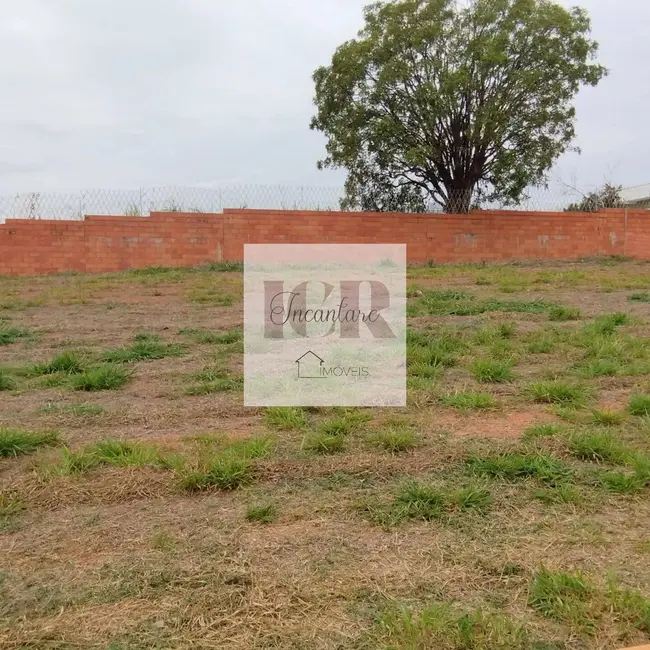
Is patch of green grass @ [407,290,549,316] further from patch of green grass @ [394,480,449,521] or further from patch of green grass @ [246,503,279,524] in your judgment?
patch of green grass @ [246,503,279,524]

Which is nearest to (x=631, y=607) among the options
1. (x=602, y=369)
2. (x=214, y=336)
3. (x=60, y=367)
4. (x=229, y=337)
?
(x=602, y=369)

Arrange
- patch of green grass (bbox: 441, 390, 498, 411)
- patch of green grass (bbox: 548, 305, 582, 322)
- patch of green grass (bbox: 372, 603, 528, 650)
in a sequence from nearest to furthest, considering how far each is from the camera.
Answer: patch of green grass (bbox: 372, 603, 528, 650)
patch of green grass (bbox: 441, 390, 498, 411)
patch of green grass (bbox: 548, 305, 582, 322)

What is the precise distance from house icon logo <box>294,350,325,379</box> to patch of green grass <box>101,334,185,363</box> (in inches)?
40.6

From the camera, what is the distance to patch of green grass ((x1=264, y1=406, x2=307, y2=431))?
121 inches

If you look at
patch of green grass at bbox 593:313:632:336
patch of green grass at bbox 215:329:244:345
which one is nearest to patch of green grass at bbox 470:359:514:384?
patch of green grass at bbox 593:313:632:336

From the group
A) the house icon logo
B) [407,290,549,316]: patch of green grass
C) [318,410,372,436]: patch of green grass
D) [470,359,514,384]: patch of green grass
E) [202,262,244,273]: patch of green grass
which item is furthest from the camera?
[202,262,244,273]: patch of green grass

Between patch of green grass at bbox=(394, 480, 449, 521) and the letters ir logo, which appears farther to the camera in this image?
the letters ir logo

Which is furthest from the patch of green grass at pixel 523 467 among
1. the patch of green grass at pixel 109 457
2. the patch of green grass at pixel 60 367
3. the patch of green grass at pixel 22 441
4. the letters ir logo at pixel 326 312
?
the patch of green grass at pixel 60 367

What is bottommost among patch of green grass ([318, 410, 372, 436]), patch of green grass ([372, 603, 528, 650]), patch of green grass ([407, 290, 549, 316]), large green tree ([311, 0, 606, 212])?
patch of green grass ([372, 603, 528, 650])

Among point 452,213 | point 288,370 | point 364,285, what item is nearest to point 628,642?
point 288,370

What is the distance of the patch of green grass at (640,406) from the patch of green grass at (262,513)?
2.13 meters

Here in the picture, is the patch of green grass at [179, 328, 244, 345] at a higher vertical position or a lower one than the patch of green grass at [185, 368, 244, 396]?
higher

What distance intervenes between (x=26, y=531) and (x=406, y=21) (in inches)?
580

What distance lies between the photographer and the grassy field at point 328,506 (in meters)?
1.58
